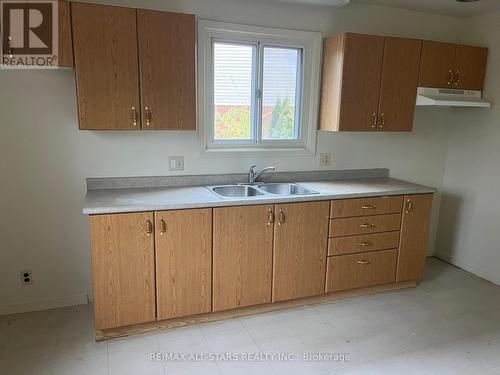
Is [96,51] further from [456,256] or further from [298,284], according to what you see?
[456,256]

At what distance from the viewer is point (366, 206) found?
2.85 meters

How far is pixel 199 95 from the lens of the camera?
2.83 metres

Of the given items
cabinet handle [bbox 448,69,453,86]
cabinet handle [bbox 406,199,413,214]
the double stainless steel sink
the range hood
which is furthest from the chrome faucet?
cabinet handle [bbox 448,69,453,86]

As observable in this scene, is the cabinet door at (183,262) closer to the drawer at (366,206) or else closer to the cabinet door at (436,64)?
the drawer at (366,206)

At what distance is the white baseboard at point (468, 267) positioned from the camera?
336 cm

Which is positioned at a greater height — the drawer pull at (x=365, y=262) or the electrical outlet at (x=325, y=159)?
the electrical outlet at (x=325, y=159)

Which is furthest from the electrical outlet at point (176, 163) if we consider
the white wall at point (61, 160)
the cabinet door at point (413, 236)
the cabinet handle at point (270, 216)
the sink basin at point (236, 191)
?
the cabinet door at point (413, 236)

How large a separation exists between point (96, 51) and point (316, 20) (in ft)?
5.71

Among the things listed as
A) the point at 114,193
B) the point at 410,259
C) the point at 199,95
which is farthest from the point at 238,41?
the point at 410,259

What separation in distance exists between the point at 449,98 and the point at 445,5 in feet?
2.49

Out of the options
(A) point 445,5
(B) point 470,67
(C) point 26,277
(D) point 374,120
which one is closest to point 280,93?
(D) point 374,120

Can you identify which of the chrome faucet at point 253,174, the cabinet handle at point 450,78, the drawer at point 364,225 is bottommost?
the drawer at point 364,225

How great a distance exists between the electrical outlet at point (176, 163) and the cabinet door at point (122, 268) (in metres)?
0.65

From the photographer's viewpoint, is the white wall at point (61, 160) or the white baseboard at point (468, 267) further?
the white baseboard at point (468, 267)
